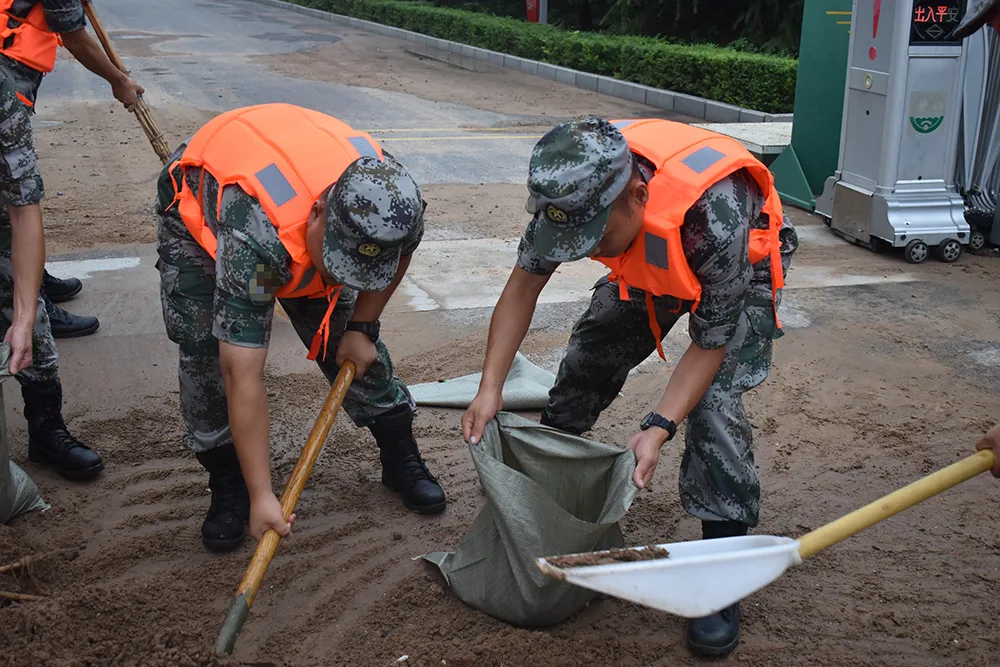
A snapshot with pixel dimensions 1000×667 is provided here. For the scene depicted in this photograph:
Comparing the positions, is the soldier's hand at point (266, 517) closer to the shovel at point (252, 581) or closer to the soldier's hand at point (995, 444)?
the shovel at point (252, 581)

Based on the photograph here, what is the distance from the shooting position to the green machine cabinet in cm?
655

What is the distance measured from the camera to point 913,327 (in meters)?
4.57

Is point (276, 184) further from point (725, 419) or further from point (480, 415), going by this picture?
point (725, 419)

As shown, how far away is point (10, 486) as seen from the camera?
115 inches

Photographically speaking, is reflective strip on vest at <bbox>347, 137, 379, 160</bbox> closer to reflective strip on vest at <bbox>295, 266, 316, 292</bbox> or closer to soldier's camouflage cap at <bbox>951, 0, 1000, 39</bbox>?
reflective strip on vest at <bbox>295, 266, 316, 292</bbox>

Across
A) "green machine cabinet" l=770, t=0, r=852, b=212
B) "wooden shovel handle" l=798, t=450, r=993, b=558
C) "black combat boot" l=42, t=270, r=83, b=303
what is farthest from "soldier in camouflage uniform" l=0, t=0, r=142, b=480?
"green machine cabinet" l=770, t=0, r=852, b=212

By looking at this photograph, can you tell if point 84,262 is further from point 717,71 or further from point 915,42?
point 717,71

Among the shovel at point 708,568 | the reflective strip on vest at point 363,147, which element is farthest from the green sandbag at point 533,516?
the reflective strip on vest at point 363,147

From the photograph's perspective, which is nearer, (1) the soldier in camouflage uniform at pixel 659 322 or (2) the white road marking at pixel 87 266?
(1) the soldier in camouflage uniform at pixel 659 322

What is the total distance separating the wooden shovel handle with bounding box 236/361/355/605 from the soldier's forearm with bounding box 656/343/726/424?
0.85 meters

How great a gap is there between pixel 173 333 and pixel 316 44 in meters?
13.8

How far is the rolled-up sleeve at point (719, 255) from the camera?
2154mm

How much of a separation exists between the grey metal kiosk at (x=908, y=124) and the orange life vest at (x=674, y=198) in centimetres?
358

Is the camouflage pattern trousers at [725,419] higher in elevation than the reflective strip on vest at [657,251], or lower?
lower
